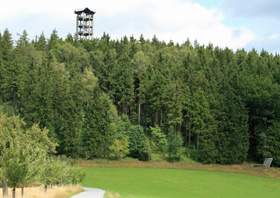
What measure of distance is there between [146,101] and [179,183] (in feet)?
161

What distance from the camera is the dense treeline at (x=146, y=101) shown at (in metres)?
111

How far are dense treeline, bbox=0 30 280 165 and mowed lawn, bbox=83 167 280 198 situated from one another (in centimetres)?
1233

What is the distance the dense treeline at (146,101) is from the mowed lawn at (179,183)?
40.5 feet

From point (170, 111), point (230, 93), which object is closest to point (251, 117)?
point (230, 93)

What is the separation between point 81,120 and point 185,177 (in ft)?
101

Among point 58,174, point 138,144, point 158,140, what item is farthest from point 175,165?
point 58,174

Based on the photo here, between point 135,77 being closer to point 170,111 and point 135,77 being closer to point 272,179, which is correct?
point 170,111

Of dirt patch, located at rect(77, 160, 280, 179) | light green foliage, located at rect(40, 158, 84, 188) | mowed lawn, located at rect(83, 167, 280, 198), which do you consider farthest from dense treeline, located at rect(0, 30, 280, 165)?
light green foliage, located at rect(40, 158, 84, 188)

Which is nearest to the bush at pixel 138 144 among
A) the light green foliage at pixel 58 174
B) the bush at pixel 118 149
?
the bush at pixel 118 149

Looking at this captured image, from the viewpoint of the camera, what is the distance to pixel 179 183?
80.5 meters

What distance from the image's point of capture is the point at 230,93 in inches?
4675

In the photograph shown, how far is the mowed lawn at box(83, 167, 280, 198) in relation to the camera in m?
68.0

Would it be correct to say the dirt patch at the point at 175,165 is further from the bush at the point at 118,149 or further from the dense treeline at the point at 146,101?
the dense treeline at the point at 146,101

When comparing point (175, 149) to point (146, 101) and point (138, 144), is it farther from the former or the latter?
point (146, 101)
